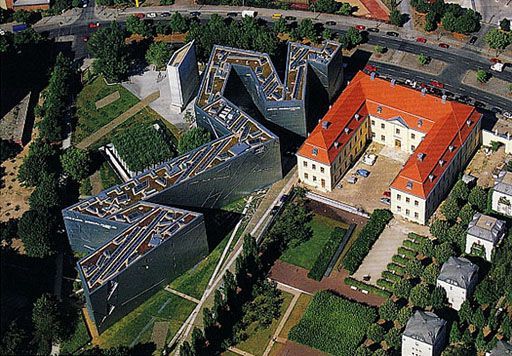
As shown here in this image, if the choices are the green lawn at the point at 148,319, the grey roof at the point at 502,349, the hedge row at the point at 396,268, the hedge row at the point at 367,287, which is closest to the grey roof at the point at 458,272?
the hedge row at the point at 396,268

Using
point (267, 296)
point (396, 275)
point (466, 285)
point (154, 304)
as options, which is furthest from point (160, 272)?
point (466, 285)

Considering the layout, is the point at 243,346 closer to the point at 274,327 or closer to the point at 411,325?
the point at 274,327

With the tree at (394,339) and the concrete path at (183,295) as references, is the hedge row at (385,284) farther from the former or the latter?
the concrete path at (183,295)

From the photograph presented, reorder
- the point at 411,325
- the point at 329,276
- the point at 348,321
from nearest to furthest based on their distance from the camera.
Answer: the point at 411,325, the point at 348,321, the point at 329,276

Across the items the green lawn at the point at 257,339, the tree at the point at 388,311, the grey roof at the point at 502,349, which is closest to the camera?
the grey roof at the point at 502,349

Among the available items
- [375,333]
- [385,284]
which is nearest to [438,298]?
[385,284]

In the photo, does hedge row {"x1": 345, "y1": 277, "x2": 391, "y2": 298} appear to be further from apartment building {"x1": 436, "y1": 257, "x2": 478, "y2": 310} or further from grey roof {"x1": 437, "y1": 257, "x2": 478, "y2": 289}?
grey roof {"x1": 437, "y1": 257, "x2": 478, "y2": 289}
